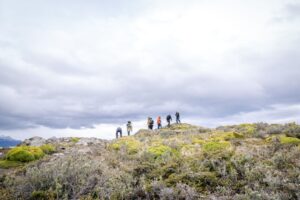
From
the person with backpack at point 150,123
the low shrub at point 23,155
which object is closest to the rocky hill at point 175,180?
the low shrub at point 23,155

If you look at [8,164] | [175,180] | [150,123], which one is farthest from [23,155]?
[150,123]

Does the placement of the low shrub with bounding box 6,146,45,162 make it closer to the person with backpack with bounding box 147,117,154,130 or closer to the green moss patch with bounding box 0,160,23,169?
the green moss patch with bounding box 0,160,23,169

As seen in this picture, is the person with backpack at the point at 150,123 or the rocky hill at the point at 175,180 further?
the person with backpack at the point at 150,123

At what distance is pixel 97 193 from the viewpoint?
8.15m

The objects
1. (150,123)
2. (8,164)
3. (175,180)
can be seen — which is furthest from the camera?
(150,123)

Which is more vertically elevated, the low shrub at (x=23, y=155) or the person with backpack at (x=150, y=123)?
the person with backpack at (x=150, y=123)

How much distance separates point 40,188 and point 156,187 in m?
3.37

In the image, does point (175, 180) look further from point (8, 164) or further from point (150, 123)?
point (150, 123)

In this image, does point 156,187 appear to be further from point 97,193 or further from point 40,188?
point 40,188

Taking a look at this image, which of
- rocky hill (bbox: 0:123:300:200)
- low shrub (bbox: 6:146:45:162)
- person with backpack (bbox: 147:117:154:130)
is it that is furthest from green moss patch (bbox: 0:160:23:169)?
person with backpack (bbox: 147:117:154:130)

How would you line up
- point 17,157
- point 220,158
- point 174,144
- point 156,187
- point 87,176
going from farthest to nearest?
point 174,144 → point 17,157 → point 220,158 → point 87,176 → point 156,187

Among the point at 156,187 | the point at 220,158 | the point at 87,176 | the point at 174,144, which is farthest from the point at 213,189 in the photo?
the point at 174,144

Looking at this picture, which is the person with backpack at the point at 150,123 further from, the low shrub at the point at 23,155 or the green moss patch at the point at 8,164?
the green moss patch at the point at 8,164

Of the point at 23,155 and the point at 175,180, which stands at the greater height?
the point at 23,155
